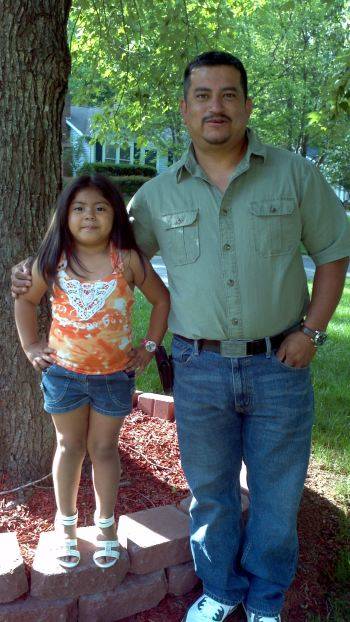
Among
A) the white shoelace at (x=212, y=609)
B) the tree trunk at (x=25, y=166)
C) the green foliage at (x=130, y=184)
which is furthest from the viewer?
the green foliage at (x=130, y=184)

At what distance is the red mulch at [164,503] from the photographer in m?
2.70

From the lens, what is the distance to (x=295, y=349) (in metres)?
2.34

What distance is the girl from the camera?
91.2 inches

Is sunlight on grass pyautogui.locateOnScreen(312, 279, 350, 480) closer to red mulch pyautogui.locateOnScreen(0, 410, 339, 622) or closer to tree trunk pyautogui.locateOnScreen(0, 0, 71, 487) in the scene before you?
red mulch pyautogui.locateOnScreen(0, 410, 339, 622)

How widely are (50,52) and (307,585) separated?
2.78 meters

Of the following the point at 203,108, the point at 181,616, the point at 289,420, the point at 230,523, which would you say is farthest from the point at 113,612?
the point at 203,108

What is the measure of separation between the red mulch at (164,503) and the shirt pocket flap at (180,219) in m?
1.47

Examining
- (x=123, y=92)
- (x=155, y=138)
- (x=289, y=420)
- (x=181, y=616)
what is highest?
(x=155, y=138)

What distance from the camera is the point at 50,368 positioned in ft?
7.74

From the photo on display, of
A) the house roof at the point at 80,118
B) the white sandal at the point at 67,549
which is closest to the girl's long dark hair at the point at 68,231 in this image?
the white sandal at the point at 67,549

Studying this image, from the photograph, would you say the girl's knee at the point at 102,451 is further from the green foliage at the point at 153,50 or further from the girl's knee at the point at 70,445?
the green foliage at the point at 153,50

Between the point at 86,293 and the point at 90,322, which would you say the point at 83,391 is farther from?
the point at 86,293

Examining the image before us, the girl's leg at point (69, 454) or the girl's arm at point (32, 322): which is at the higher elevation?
the girl's arm at point (32, 322)

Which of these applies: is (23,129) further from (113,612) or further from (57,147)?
(113,612)
